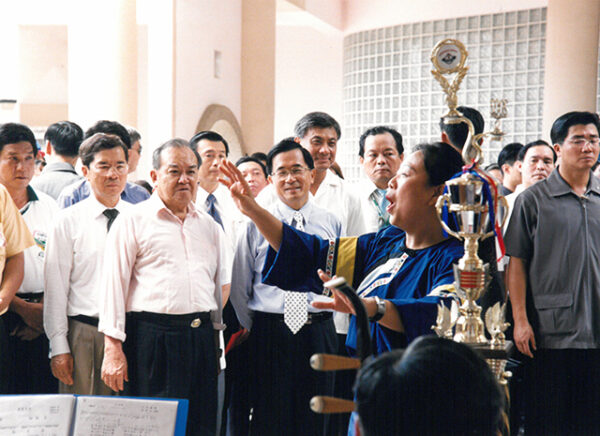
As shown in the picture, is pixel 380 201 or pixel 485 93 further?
pixel 485 93

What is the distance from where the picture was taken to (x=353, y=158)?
1166 cm

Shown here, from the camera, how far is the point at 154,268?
2.95 meters

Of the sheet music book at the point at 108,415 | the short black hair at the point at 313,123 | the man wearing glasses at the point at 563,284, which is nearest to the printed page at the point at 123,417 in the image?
the sheet music book at the point at 108,415

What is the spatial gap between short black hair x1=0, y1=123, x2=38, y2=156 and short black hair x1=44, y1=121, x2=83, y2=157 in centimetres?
57

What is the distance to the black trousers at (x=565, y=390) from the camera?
10.5 ft

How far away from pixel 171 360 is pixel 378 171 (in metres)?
1.53

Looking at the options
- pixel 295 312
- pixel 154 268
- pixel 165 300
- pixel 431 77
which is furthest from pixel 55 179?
pixel 431 77

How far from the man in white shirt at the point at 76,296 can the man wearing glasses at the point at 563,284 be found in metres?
1.80

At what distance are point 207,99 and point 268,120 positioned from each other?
102 cm

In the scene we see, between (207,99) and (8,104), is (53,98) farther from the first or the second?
(207,99)

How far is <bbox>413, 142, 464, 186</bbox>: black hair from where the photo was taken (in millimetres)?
2184

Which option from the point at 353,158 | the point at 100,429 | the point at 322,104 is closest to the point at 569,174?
the point at 100,429

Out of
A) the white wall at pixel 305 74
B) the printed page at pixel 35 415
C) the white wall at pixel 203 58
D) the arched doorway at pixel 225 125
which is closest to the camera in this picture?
the printed page at pixel 35 415

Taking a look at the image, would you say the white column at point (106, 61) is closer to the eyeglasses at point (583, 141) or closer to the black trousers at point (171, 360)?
the black trousers at point (171, 360)
